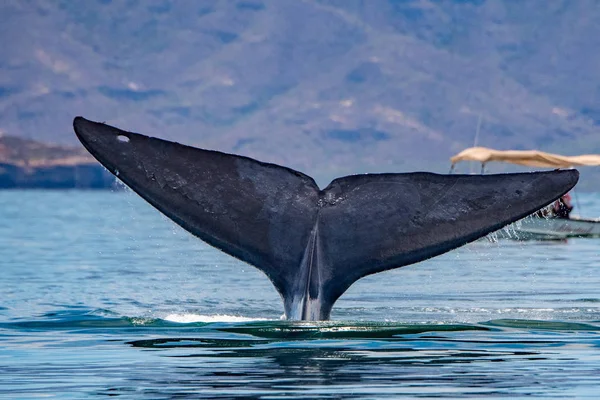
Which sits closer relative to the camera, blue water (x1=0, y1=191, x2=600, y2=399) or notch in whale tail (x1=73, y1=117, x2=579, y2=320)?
blue water (x1=0, y1=191, x2=600, y2=399)

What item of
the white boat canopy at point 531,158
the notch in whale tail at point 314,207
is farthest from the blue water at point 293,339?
the white boat canopy at point 531,158

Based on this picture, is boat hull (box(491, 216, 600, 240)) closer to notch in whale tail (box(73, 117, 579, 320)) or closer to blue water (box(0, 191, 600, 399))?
blue water (box(0, 191, 600, 399))

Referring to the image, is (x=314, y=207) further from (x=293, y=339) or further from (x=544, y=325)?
(x=544, y=325)

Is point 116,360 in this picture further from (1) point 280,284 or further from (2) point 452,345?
(2) point 452,345

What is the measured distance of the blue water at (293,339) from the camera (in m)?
10.6

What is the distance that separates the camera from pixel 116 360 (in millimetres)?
12070

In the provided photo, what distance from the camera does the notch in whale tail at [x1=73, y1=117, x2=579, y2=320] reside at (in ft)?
39.7

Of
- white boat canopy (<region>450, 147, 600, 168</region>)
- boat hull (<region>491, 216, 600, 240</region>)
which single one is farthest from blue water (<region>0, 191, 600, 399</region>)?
white boat canopy (<region>450, 147, 600, 168</region>)

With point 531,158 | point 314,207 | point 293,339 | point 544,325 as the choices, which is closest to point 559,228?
point 531,158

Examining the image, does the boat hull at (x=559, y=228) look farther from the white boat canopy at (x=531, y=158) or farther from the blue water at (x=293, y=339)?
the blue water at (x=293, y=339)

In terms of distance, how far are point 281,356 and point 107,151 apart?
2.24 meters

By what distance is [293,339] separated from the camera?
1285 cm

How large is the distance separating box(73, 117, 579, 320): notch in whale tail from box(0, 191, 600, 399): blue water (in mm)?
448

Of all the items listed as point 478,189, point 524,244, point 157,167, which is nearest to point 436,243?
point 478,189
